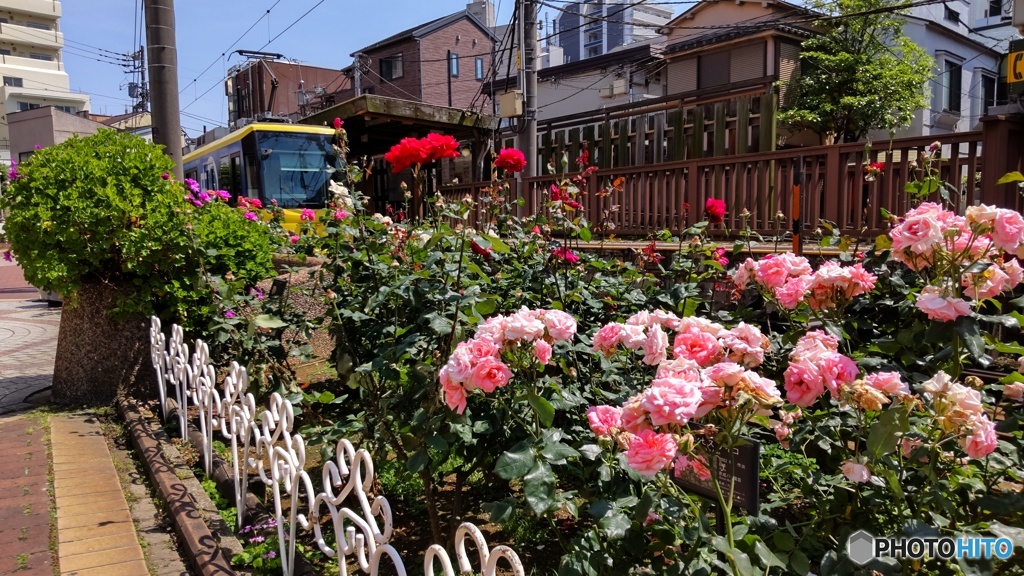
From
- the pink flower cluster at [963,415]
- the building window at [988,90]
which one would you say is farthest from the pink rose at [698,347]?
the building window at [988,90]

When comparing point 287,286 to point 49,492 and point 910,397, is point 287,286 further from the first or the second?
point 910,397

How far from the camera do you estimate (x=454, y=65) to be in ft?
115

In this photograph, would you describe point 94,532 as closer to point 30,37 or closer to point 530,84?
point 530,84

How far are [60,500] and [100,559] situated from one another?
750 millimetres

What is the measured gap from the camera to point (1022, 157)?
479 cm

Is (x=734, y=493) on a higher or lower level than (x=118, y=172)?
lower

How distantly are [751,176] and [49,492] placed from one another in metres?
5.78

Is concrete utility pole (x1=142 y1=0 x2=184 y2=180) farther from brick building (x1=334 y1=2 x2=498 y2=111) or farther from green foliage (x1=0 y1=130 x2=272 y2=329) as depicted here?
brick building (x1=334 y1=2 x2=498 y2=111)

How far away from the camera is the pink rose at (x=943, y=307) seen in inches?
64.2

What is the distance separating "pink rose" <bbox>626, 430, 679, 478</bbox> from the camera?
4.47ft

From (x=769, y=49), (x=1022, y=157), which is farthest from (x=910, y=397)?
(x=769, y=49)

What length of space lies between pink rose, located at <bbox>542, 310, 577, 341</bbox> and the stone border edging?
166cm

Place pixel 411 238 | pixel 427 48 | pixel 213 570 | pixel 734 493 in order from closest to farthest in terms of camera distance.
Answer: pixel 734 493 < pixel 213 570 < pixel 411 238 < pixel 427 48

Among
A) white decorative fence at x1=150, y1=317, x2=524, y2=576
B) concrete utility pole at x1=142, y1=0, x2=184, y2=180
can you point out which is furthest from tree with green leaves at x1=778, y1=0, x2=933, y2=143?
white decorative fence at x1=150, y1=317, x2=524, y2=576
